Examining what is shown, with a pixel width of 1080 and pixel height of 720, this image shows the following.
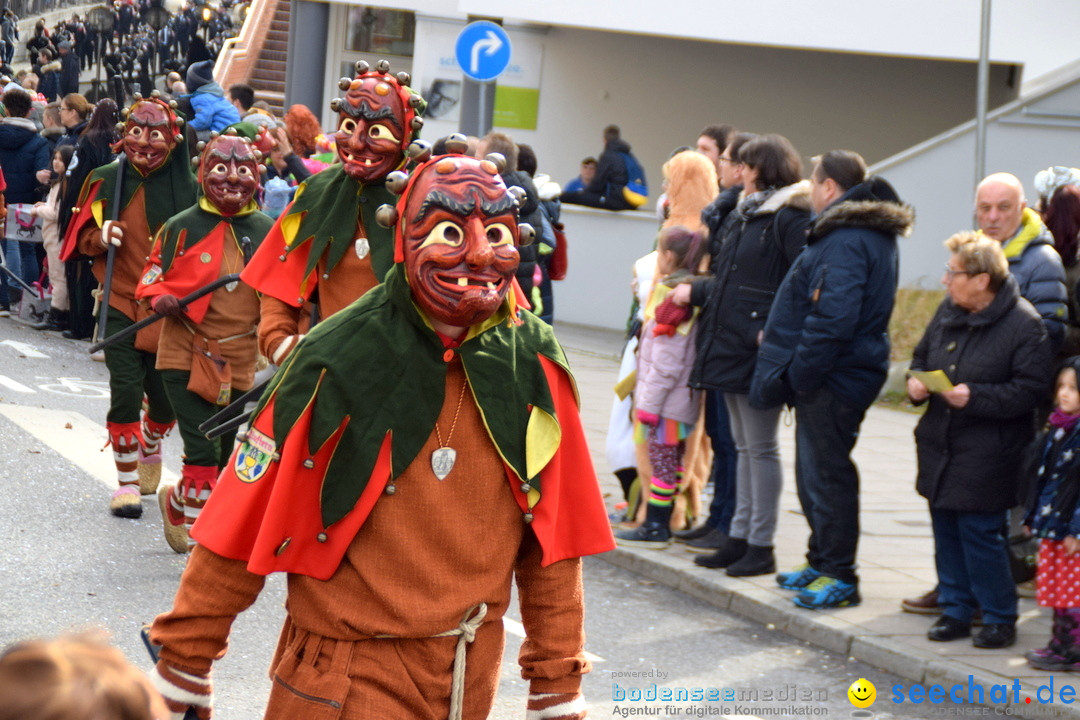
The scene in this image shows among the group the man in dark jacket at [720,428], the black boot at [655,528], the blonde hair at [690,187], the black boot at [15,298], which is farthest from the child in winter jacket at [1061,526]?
the black boot at [15,298]

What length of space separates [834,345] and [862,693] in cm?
158

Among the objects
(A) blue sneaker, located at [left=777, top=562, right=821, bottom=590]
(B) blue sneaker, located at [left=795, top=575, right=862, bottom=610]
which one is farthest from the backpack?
(B) blue sneaker, located at [left=795, top=575, right=862, bottom=610]

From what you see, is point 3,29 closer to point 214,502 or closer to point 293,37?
point 293,37

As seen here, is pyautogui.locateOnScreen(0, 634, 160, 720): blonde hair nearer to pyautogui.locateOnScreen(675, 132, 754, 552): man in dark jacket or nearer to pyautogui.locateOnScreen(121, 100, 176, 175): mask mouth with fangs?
pyautogui.locateOnScreen(675, 132, 754, 552): man in dark jacket

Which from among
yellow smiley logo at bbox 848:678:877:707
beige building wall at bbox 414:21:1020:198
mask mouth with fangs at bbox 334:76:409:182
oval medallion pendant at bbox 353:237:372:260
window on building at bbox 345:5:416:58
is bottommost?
yellow smiley logo at bbox 848:678:877:707

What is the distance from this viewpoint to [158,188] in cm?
801

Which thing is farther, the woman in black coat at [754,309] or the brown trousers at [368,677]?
the woman in black coat at [754,309]

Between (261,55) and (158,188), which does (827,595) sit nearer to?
(158,188)

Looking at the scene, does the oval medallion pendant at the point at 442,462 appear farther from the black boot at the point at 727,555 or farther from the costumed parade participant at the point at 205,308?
the black boot at the point at 727,555

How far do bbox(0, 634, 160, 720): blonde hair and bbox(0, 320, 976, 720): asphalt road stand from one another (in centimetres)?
357

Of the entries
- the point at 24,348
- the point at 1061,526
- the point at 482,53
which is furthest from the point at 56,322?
the point at 1061,526

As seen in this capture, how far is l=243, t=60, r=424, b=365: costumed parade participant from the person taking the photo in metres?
5.40

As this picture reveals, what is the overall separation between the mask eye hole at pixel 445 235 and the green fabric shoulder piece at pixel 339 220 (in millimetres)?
2457

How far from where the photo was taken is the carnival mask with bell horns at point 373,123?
5391mm
